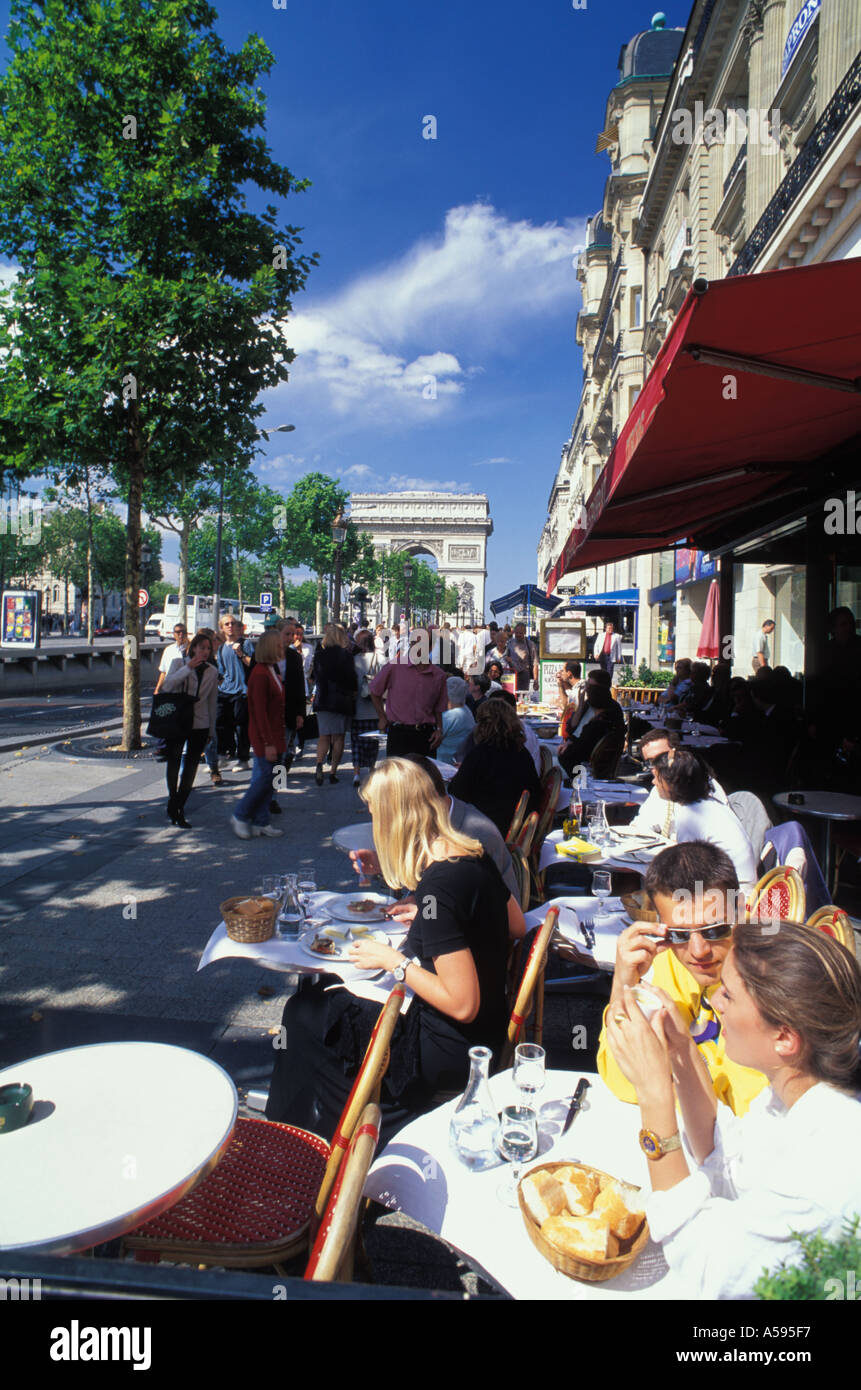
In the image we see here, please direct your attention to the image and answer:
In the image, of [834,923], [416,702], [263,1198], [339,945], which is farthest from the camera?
[416,702]

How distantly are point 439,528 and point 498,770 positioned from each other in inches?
3576

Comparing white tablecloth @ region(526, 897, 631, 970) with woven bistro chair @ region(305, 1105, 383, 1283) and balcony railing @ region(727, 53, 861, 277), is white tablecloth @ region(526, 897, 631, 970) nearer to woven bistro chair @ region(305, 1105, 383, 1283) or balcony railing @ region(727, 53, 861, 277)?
woven bistro chair @ region(305, 1105, 383, 1283)

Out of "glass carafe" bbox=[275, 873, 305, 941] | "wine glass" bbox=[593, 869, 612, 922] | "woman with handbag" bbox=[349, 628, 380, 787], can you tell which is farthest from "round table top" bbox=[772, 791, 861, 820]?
"woman with handbag" bbox=[349, 628, 380, 787]

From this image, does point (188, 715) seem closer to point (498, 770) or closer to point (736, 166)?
point (498, 770)

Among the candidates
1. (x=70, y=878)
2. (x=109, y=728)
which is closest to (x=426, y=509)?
(x=109, y=728)

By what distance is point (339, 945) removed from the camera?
3121mm

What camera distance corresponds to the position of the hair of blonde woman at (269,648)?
7.27m

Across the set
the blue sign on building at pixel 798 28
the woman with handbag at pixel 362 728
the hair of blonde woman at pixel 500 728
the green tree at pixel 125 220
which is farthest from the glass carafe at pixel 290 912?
the blue sign on building at pixel 798 28

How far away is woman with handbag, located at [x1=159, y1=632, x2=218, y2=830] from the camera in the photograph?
7.81 meters

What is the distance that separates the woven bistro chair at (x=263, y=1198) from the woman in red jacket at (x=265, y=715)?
513cm

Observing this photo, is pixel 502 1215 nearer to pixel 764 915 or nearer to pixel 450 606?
pixel 764 915

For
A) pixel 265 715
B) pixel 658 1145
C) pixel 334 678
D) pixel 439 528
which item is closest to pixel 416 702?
pixel 265 715

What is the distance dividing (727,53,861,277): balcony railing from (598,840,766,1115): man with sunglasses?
947cm

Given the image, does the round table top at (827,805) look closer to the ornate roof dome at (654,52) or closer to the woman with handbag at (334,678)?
the woman with handbag at (334,678)
